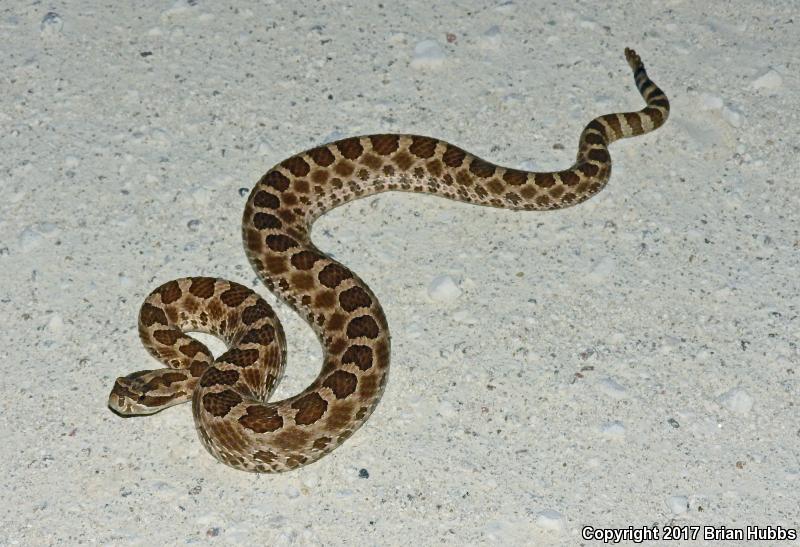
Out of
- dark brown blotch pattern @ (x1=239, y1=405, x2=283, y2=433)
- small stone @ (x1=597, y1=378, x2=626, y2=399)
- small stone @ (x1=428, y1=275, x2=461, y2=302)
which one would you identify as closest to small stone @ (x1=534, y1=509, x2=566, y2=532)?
small stone @ (x1=597, y1=378, x2=626, y2=399)

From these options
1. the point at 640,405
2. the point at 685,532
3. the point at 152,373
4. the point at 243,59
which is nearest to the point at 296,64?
the point at 243,59

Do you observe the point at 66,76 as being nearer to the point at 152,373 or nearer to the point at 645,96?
the point at 152,373

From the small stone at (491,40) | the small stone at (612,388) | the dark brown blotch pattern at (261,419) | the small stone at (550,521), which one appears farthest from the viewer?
the small stone at (491,40)

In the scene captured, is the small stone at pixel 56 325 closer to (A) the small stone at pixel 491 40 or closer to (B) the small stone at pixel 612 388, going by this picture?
(B) the small stone at pixel 612 388

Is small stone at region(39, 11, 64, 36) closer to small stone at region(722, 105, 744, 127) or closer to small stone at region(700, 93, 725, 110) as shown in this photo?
small stone at region(700, 93, 725, 110)

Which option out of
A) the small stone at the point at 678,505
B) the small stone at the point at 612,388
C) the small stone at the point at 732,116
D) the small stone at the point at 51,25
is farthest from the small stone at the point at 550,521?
the small stone at the point at 51,25

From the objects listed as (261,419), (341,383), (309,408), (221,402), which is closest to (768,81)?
(341,383)
